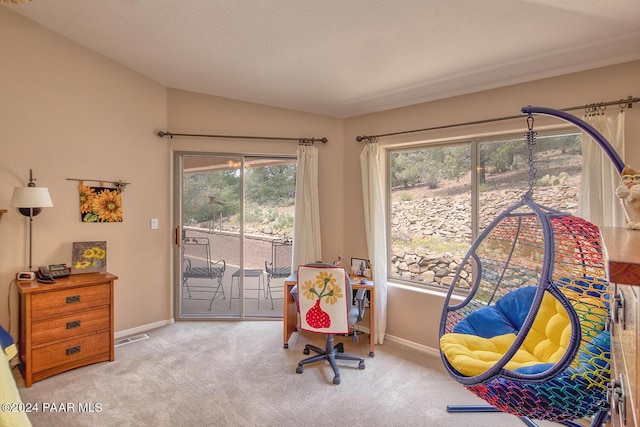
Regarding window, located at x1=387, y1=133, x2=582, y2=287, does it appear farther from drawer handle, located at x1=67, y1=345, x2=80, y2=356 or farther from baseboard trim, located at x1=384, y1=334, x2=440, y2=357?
drawer handle, located at x1=67, y1=345, x2=80, y2=356

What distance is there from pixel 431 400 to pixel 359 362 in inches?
28.3

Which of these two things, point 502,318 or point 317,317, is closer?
point 502,318

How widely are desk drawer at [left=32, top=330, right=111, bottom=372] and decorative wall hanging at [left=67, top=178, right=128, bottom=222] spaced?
1.16 metres

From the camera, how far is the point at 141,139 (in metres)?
3.73

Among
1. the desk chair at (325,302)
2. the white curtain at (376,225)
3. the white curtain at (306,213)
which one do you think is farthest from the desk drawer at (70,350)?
the white curtain at (376,225)

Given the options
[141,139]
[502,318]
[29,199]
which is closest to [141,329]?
[29,199]

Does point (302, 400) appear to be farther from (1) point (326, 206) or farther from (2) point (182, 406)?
(1) point (326, 206)

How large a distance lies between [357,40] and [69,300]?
10.2 feet

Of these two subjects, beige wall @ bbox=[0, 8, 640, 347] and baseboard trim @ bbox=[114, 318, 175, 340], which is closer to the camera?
beige wall @ bbox=[0, 8, 640, 347]

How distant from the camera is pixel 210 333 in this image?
3.68 m

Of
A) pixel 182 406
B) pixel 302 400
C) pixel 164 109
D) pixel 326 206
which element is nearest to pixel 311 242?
pixel 326 206

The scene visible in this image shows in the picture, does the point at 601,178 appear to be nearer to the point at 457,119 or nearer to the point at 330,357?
the point at 457,119

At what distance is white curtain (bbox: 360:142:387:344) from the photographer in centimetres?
349

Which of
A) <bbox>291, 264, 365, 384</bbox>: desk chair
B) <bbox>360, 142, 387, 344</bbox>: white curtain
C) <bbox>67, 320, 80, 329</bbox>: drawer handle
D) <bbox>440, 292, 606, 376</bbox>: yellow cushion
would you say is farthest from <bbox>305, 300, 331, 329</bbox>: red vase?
<bbox>67, 320, 80, 329</bbox>: drawer handle
